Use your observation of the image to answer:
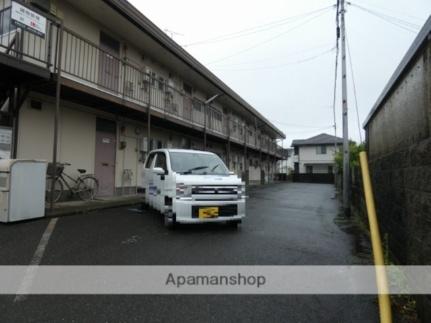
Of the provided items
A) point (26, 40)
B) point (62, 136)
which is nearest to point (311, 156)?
point (62, 136)

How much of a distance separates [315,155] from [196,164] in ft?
142

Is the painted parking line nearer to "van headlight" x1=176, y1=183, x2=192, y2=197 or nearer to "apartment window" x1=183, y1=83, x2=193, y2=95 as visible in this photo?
"van headlight" x1=176, y1=183, x2=192, y2=197

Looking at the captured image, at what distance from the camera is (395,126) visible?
3975 mm

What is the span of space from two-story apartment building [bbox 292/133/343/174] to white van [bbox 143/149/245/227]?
42156mm

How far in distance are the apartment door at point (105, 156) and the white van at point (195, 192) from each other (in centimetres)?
374

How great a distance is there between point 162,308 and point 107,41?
997 cm

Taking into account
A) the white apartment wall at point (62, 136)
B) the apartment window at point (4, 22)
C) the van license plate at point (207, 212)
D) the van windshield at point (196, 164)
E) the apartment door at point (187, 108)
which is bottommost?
the van license plate at point (207, 212)

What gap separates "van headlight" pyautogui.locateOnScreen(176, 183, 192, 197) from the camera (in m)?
5.43

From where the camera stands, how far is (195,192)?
5.46 metres

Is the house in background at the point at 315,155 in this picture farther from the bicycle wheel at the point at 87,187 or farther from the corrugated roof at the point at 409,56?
the corrugated roof at the point at 409,56

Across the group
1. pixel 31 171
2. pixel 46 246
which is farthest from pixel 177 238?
pixel 31 171

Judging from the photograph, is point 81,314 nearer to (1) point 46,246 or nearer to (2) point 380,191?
(1) point 46,246

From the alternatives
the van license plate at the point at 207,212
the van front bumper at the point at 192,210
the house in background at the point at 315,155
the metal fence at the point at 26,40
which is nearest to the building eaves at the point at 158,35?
the metal fence at the point at 26,40

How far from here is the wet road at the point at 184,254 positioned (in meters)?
2.52
